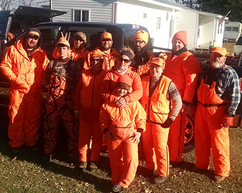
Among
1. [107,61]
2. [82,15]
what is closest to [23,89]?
[107,61]

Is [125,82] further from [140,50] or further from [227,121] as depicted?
[227,121]

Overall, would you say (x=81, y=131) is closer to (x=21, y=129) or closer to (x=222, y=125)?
(x=21, y=129)

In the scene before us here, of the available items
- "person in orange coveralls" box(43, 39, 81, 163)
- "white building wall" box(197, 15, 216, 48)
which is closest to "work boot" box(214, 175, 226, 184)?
"person in orange coveralls" box(43, 39, 81, 163)

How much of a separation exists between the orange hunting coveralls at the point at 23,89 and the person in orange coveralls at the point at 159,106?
5.82ft

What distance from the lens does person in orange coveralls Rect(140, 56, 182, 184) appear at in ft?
12.1

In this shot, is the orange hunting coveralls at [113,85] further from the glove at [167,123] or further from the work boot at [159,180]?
the work boot at [159,180]

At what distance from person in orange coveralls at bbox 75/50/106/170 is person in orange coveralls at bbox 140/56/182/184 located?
0.63 meters

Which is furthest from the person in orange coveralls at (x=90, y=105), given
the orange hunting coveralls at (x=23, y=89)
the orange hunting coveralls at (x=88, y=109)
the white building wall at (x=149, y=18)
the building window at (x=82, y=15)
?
the building window at (x=82, y=15)

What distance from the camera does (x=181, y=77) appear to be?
4145 mm

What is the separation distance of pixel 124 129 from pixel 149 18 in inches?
716

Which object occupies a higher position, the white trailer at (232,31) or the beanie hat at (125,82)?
the white trailer at (232,31)

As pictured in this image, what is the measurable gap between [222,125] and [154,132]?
3.07ft

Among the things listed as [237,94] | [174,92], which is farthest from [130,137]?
[237,94]

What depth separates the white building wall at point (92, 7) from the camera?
682 inches
